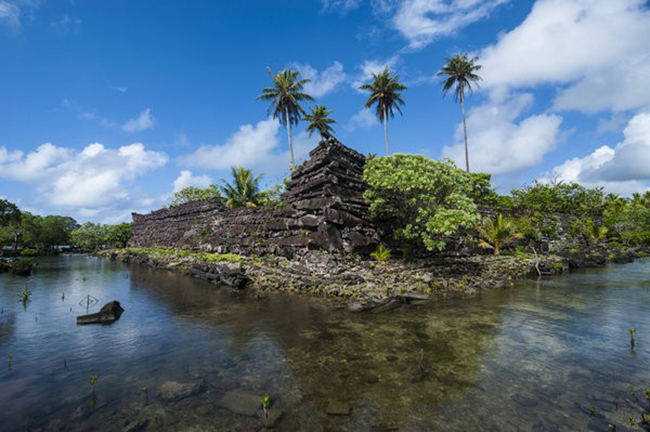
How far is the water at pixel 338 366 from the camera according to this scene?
15.1ft

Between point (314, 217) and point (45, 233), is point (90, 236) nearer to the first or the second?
point (45, 233)

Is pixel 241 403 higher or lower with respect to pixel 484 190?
lower

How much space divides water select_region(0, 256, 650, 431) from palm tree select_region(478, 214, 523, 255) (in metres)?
13.8

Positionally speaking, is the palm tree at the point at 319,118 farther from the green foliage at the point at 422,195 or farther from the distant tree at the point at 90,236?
the distant tree at the point at 90,236

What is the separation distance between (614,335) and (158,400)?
445 inches

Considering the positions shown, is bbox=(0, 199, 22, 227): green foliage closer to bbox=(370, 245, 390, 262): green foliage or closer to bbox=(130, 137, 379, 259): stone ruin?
bbox=(130, 137, 379, 259): stone ruin

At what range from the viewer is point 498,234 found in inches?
997

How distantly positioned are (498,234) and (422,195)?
13853 mm

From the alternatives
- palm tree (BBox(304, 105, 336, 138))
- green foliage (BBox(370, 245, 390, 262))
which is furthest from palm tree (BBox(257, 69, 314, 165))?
green foliage (BBox(370, 245, 390, 262))

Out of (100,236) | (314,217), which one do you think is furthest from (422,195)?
(100,236)

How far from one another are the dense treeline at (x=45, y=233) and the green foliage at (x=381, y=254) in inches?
2149

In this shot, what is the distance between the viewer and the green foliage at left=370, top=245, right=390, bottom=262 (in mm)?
17244

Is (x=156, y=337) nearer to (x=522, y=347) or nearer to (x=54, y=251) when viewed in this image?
(x=522, y=347)

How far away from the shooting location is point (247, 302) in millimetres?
12672
